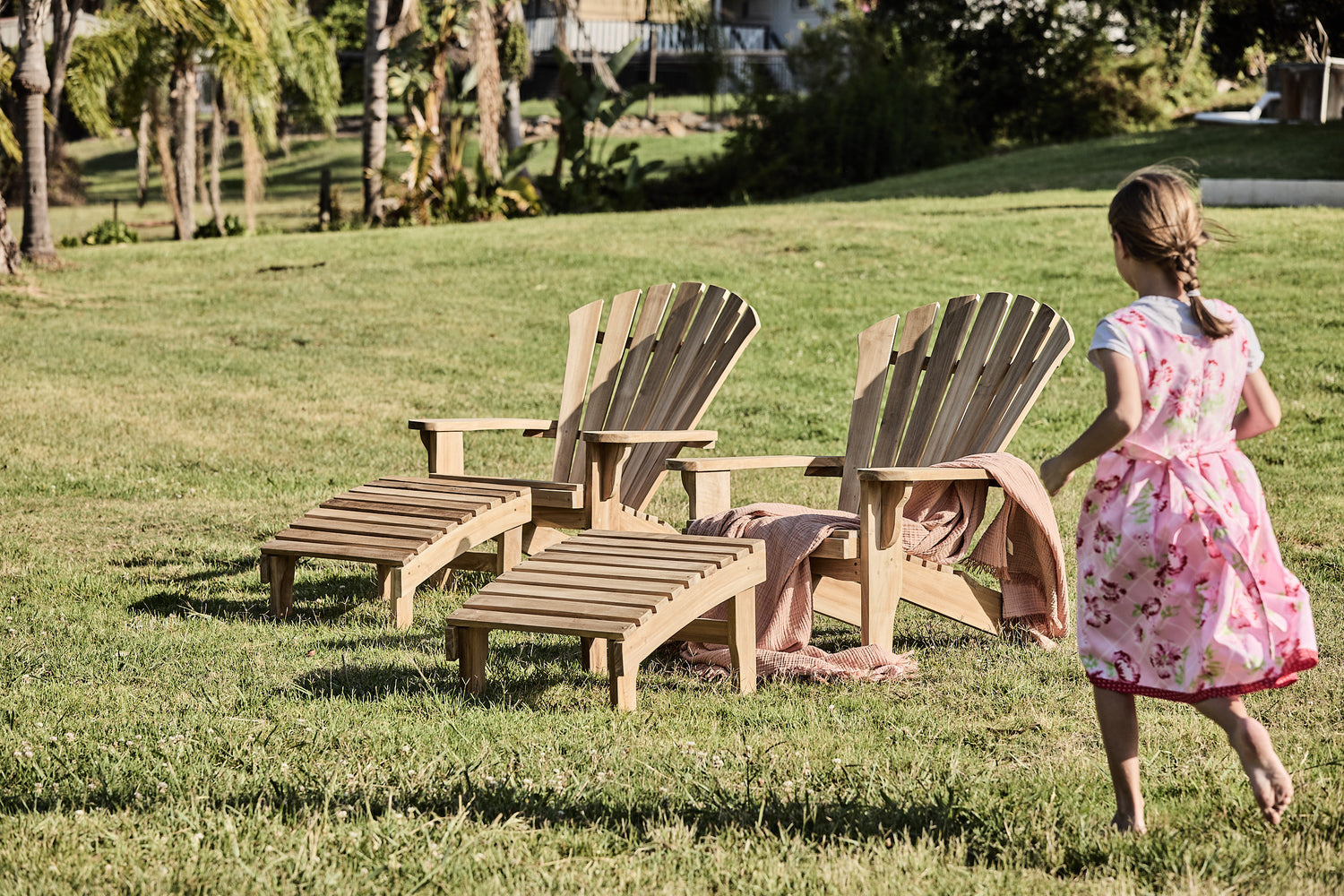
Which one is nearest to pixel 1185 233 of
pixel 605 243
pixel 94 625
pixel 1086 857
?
pixel 1086 857

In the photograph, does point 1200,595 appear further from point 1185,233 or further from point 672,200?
point 672,200

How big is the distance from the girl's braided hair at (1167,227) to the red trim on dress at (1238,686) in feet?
2.38

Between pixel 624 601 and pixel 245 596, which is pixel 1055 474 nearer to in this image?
pixel 624 601

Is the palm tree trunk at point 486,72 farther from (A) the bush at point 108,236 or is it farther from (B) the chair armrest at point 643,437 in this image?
(B) the chair armrest at point 643,437

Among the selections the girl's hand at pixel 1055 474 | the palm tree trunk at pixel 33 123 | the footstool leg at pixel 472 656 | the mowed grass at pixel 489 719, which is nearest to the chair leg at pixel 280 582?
the mowed grass at pixel 489 719

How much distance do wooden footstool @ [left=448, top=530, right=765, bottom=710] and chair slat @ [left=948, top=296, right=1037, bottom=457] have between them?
4.27 feet

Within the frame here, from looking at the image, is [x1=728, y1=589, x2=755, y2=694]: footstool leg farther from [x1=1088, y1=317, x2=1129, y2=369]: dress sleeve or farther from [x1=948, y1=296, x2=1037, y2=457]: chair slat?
[x1=1088, y1=317, x2=1129, y2=369]: dress sleeve

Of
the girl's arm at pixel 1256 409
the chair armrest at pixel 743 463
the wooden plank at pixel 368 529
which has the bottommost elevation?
the wooden plank at pixel 368 529

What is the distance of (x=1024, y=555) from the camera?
16.5ft

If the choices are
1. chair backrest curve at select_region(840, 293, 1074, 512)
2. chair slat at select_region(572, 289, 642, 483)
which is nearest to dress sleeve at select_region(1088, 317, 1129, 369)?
chair backrest curve at select_region(840, 293, 1074, 512)

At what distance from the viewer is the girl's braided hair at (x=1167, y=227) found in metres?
2.83

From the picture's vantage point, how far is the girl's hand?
2.79 meters

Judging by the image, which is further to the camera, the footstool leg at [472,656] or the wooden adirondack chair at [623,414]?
the wooden adirondack chair at [623,414]

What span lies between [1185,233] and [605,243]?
13040 millimetres
